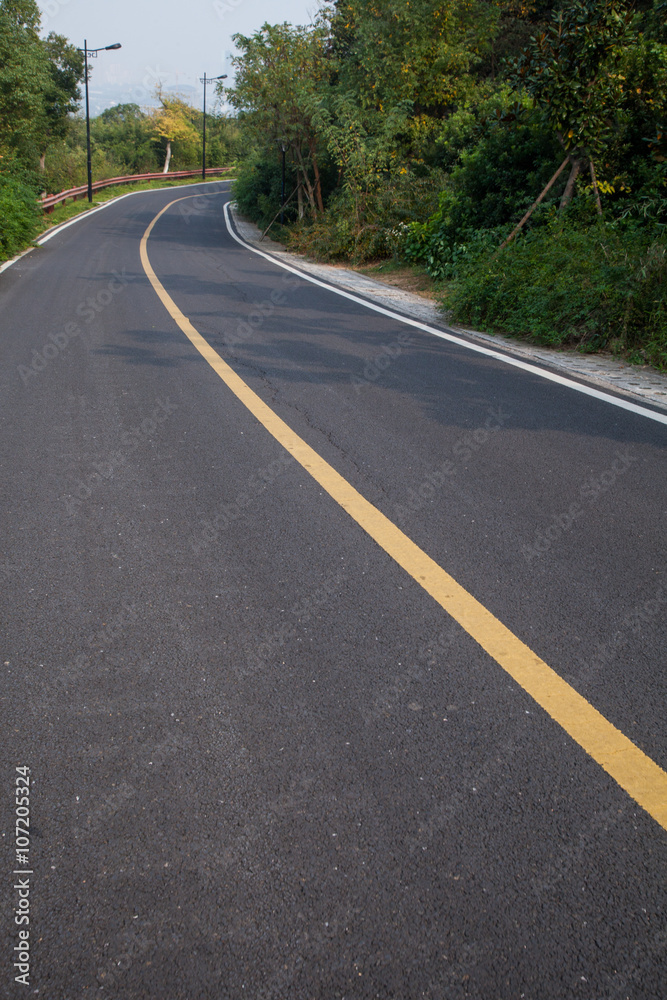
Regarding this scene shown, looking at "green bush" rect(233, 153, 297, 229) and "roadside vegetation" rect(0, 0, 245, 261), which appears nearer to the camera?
"roadside vegetation" rect(0, 0, 245, 261)

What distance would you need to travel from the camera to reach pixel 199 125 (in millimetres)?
80562

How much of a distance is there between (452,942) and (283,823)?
557 mm

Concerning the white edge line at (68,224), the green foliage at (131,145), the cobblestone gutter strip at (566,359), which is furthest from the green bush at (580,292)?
the green foliage at (131,145)

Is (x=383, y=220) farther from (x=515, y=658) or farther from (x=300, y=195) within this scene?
(x=515, y=658)

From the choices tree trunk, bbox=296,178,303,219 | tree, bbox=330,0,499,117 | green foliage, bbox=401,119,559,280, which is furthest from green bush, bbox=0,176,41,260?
tree, bbox=330,0,499,117

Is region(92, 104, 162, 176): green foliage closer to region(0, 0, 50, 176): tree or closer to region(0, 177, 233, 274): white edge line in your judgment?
region(0, 177, 233, 274): white edge line

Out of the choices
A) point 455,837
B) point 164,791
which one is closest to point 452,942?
point 455,837

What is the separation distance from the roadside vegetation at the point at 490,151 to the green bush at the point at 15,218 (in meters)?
7.27

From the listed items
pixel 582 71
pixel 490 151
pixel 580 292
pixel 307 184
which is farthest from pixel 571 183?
pixel 307 184

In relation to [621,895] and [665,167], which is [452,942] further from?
[665,167]

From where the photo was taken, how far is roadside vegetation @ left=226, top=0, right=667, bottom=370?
8695 mm

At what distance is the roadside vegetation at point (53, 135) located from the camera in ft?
64.1

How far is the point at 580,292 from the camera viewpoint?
8.35 meters

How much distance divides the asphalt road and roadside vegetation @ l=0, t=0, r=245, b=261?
46.9ft
